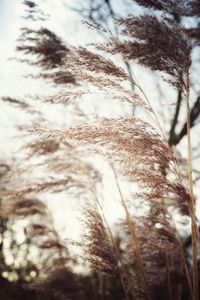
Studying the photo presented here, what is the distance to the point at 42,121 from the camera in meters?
4.60

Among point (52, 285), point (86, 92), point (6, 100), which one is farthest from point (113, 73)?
point (52, 285)

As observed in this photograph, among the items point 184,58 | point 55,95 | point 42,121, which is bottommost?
point 42,121

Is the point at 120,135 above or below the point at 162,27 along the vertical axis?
below

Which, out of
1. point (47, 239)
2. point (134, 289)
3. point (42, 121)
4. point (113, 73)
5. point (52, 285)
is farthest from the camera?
A: point (47, 239)

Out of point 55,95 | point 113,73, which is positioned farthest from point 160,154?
point 55,95

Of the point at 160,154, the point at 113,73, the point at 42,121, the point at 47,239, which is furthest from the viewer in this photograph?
the point at 47,239

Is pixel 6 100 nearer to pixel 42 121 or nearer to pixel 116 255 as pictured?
pixel 42 121

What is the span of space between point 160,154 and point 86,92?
65 centimetres

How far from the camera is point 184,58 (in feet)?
8.53

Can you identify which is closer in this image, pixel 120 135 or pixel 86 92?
pixel 120 135

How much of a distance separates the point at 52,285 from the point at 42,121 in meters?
3.03

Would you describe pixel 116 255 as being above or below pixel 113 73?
below

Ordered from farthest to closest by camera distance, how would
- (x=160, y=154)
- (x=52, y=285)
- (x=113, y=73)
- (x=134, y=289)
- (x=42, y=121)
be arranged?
(x=52, y=285) < (x=42, y=121) < (x=134, y=289) < (x=113, y=73) < (x=160, y=154)

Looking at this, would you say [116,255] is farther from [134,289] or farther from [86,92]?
[86,92]
